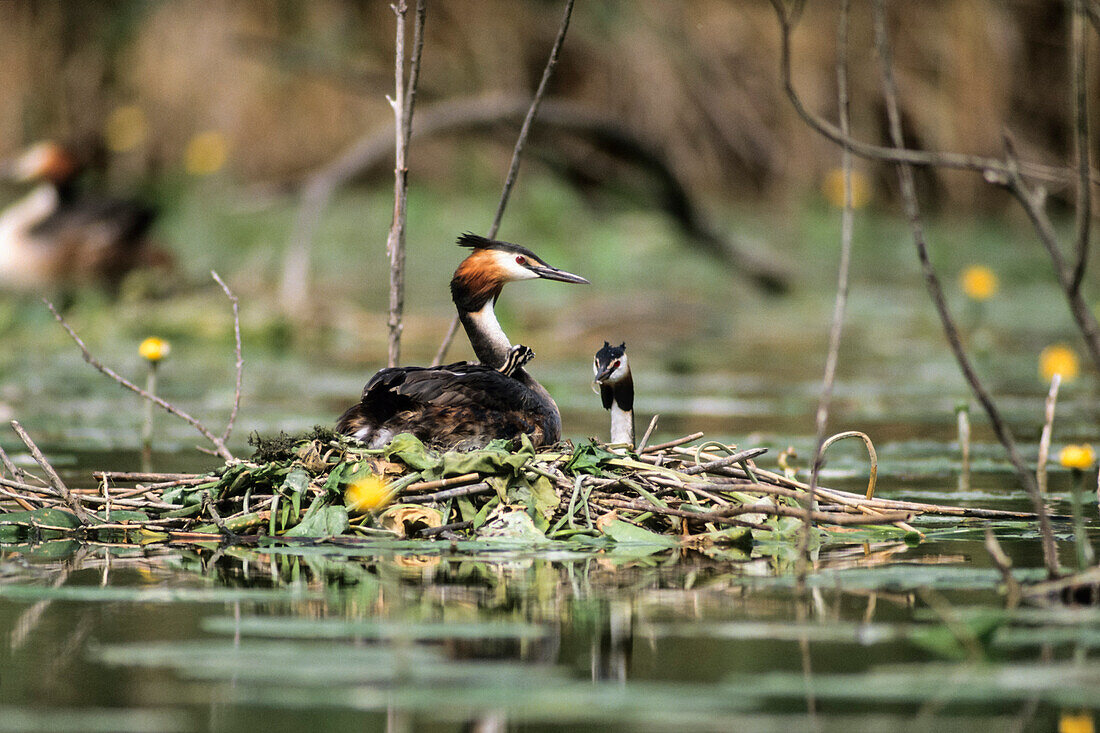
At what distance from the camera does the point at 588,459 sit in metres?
4.76

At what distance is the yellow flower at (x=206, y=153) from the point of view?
15.9 m

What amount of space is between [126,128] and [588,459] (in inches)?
505

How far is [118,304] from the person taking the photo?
13.2 metres

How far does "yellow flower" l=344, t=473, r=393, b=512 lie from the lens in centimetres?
453

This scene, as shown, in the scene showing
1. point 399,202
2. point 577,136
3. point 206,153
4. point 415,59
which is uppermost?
point 577,136

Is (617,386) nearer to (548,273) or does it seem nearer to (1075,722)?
(548,273)

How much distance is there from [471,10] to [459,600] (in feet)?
46.0

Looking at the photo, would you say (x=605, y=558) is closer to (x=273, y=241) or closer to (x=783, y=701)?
(x=783, y=701)

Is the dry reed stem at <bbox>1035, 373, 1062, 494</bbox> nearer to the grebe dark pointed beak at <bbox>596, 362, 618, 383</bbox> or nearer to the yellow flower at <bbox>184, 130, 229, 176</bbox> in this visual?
the grebe dark pointed beak at <bbox>596, 362, 618, 383</bbox>

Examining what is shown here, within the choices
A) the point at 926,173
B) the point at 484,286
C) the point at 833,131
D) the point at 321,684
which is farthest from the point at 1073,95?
the point at 926,173

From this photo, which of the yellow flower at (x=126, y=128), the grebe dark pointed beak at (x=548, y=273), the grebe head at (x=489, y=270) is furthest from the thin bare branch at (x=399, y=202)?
the yellow flower at (x=126, y=128)

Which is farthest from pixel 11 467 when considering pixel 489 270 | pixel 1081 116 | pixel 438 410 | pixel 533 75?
pixel 533 75

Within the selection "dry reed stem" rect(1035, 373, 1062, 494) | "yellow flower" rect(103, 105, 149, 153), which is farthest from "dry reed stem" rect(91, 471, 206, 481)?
"yellow flower" rect(103, 105, 149, 153)

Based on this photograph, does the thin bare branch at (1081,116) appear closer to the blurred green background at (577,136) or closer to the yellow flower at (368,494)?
the yellow flower at (368,494)
